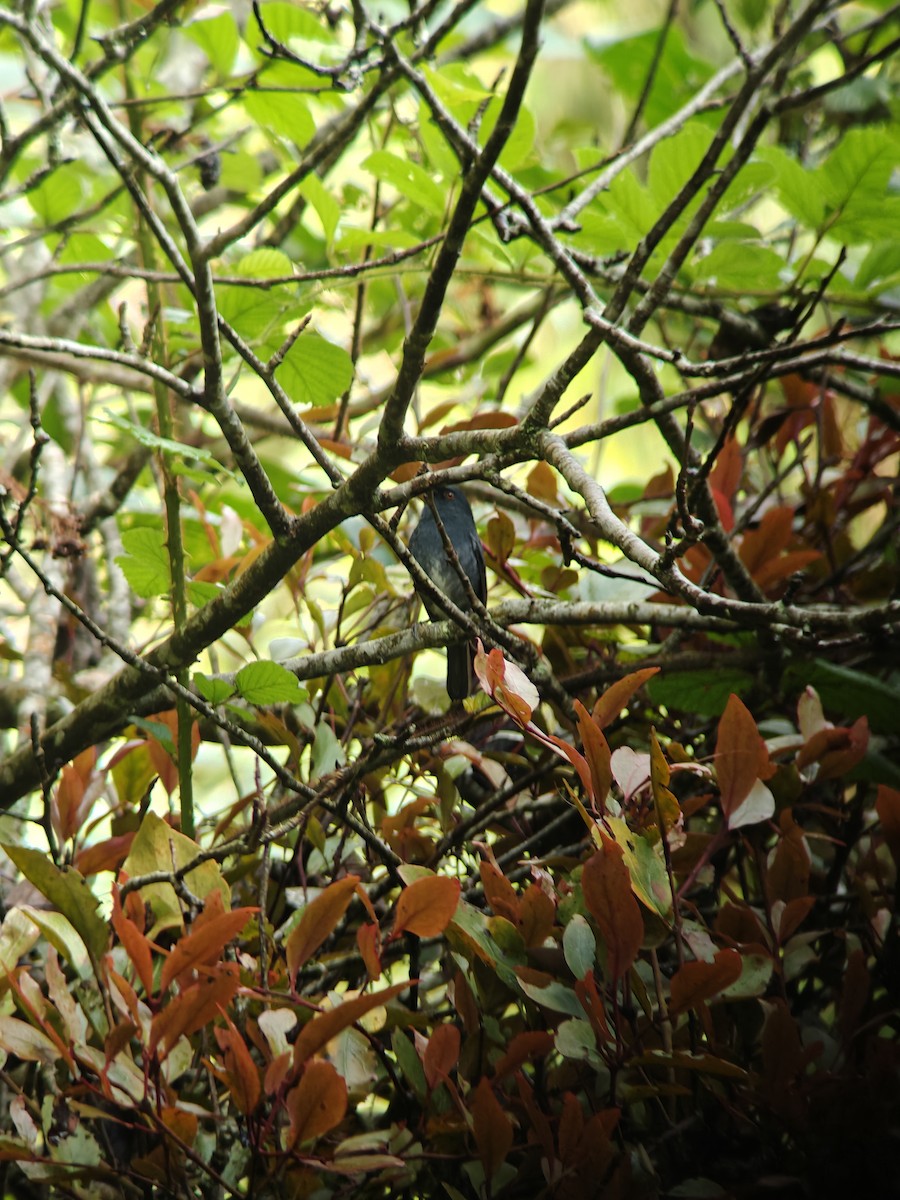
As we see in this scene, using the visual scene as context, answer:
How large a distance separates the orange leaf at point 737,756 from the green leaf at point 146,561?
871 millimetres

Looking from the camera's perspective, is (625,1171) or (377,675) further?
(377,675)

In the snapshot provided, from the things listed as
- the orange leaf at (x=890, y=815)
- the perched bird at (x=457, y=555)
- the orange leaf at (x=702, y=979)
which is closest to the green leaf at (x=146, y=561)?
the perched bird at (x=457, y=555)

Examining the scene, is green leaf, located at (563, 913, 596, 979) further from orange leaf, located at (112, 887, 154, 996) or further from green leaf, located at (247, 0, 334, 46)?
green leaf, located at (247, 0, 334, 46)

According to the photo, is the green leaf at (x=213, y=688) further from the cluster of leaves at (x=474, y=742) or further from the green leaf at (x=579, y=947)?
the green leaf at (x=579, y=947)

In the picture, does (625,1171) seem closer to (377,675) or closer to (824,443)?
(377,675)

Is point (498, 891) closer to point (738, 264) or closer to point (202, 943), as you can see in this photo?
point (202, 943)

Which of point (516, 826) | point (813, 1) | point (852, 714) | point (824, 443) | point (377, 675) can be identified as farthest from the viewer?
point (824, 443)

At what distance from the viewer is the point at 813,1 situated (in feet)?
3.71

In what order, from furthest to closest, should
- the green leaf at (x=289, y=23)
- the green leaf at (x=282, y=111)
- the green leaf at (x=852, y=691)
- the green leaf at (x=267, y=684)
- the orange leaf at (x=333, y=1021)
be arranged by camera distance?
1. the green leaf at (x=289, y=23)
2. the green leaf at (x=282, y=111)
3. the green leaf at (x=852, y=691)
4. the green leaf at (x=267, y=684)
5. the orange leaf at (x=333, y=1021)

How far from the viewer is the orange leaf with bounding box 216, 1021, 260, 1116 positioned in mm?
887

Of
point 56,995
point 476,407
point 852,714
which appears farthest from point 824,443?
point 56,995

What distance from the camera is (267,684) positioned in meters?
1.25

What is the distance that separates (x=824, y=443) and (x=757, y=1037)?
4.39 feet

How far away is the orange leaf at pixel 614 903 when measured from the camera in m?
0.93
